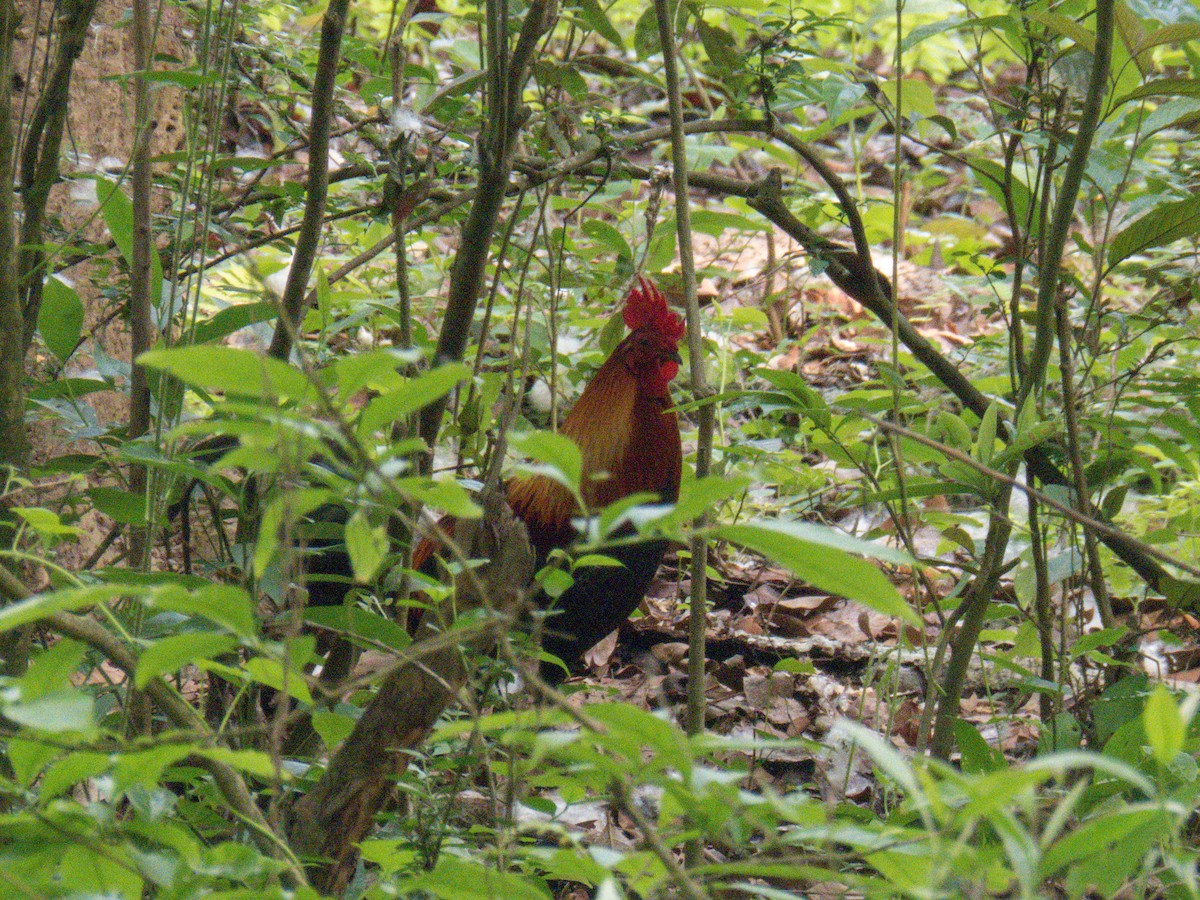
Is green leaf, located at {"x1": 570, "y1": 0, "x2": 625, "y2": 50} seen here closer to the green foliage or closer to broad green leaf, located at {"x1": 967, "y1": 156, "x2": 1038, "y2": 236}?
the green foliage

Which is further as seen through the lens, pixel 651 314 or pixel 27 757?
pixel 651 314

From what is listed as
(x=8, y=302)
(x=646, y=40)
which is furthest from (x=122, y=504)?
(x=646, y=40)

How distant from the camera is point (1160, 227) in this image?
174cm

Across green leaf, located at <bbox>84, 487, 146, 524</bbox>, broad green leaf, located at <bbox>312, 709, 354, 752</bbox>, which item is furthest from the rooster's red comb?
broad green leaf, located at <bbox>312, 709, 354, 752</bbox>

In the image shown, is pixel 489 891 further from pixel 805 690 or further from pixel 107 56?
pixel 107 56

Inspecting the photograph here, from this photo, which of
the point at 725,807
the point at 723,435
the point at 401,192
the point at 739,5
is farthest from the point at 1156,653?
the point at 725,807

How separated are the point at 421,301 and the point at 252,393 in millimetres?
→ 2933

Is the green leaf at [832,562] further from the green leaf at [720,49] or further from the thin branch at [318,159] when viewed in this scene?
the green leaf at [720,49]

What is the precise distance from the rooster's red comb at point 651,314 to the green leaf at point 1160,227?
1.57m

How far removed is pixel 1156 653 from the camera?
285cm

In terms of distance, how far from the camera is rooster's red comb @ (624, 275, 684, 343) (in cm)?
321

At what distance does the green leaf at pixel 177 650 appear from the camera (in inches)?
27.5

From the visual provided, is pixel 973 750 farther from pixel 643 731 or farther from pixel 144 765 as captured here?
pixel 144 765

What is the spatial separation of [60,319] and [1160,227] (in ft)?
5.57
